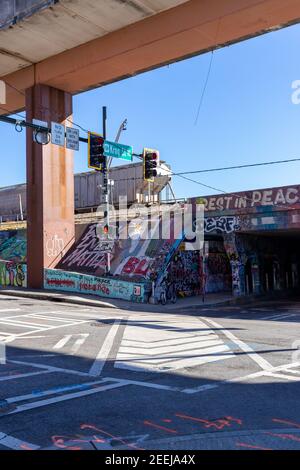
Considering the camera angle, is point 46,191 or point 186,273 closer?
point 186,273

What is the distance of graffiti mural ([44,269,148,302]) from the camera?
78.9ft

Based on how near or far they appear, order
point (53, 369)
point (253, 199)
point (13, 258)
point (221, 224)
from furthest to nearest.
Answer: point (13, 258), point (221, 224), point (253, 199), point (53, 369)

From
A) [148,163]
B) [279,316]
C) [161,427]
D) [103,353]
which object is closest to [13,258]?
[148,163]

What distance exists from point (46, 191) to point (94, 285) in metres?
6.34

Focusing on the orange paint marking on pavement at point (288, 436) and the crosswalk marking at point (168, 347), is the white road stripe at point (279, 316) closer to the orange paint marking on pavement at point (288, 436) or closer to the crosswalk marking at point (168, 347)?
the crosswalk marking at point (168, 347)

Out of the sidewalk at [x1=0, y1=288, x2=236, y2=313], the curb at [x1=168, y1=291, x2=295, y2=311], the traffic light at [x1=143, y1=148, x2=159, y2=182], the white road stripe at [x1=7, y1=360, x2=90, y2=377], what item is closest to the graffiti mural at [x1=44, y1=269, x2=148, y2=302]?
the sidewalk at [x1=0, y1=288, x2=236, y2=313]

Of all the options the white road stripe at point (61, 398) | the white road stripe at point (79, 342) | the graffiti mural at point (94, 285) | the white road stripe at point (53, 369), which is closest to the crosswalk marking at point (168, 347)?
the white road stripe at point (53, 369)

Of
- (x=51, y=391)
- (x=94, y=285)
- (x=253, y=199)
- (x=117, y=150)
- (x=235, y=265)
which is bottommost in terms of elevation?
(x=51, y=391)

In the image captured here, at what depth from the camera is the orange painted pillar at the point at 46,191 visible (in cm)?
2811

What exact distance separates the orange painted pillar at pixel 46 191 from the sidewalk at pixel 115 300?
227cm

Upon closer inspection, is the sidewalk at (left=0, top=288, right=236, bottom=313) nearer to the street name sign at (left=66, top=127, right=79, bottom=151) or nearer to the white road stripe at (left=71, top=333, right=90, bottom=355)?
the street name sign at (left=66, top=127, right=79, bottom=151)

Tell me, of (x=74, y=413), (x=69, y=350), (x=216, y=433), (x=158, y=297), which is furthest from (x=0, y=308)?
(x=216, y=433)

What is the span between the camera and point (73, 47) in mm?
27062

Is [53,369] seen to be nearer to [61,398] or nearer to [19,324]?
[61,398]
